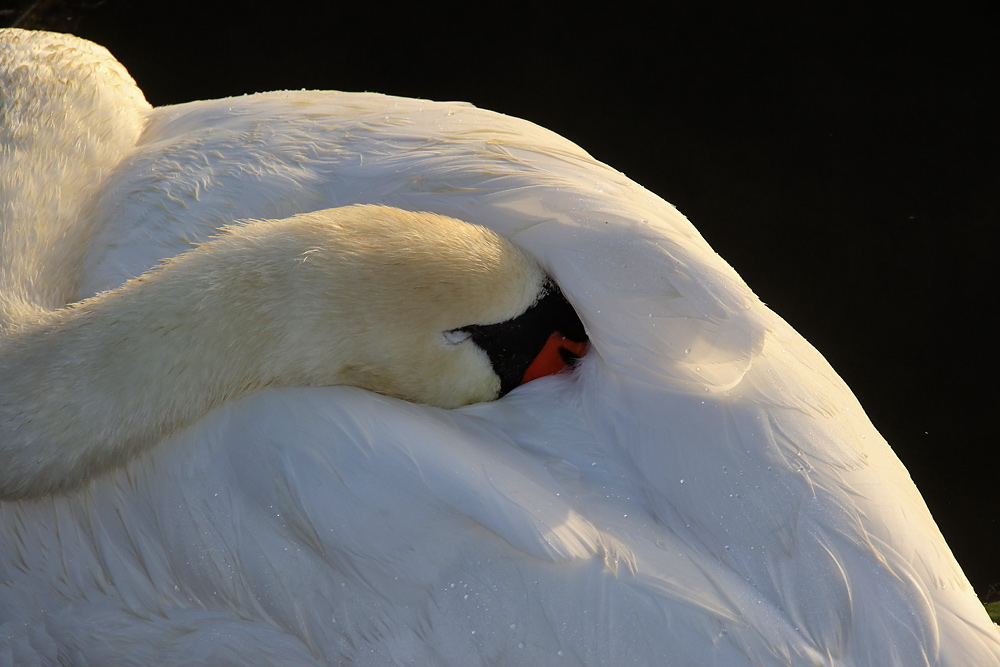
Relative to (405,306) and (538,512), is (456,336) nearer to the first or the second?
(405,306)

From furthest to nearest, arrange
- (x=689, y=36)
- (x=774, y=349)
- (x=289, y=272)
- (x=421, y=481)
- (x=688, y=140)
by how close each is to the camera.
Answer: (x=689, y=36), (x=688, y=140), (x=774, y=349), (x=289, y=272), (x=421, y=481)

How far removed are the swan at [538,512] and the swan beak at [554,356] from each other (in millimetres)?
22

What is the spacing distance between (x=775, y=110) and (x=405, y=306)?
3.06 metres

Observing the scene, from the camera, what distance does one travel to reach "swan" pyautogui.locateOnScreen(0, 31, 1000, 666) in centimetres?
149

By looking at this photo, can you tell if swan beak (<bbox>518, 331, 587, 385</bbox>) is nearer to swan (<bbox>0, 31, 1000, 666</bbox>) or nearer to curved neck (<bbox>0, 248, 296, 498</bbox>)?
swan (<bbox>0, 31, 1000, 666</bbox>)

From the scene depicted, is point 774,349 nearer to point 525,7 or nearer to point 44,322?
point 44,322

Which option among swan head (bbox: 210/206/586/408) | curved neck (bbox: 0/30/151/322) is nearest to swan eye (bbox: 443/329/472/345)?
swan head (bbox: 210/206/586/408)

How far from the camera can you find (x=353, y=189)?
206 centimetres

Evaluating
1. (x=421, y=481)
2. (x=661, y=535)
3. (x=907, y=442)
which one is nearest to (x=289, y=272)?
(x=421, y=481)

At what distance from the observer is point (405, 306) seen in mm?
1659

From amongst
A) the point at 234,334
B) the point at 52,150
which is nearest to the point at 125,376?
the point at 234,334

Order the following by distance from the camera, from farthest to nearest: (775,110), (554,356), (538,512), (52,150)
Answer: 1. (775,110)
2. (52,150)
3. (554,356)
4. (538,512)

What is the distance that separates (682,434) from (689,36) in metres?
3.31

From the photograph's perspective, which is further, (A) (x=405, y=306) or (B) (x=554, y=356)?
(B) (x=554, y=356)
